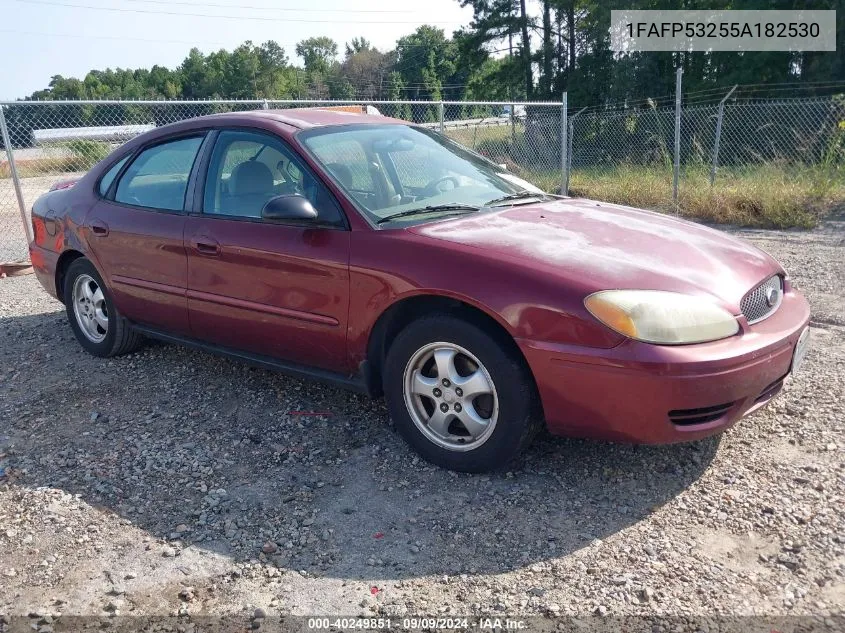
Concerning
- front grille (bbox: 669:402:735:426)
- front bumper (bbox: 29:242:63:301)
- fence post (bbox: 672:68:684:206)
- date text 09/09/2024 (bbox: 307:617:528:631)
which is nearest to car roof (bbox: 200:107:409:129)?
front bumper (bbox: 29:242:63:301)

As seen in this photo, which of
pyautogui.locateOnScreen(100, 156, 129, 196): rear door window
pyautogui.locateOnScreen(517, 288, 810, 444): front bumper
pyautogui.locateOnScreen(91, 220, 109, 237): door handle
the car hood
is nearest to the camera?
pyautogui.locateOnScreen(517, 288, 810, 444): front bumper

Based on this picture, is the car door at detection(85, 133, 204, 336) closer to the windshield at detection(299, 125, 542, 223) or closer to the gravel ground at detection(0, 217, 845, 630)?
the gravel ground at detection(0, 217, 845, 630)

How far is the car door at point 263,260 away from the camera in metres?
3.57

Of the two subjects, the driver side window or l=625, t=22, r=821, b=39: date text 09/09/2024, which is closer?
the driver side window

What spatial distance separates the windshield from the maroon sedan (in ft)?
0.05

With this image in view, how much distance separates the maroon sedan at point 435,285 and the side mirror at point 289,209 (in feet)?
0.04

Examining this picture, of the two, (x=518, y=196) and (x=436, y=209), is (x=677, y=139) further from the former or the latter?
(x=436, y=209)

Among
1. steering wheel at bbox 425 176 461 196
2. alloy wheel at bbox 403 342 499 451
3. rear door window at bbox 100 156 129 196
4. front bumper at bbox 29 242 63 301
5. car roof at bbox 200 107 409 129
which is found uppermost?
car roof at bbox 200 107 409 129

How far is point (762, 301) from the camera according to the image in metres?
3.26

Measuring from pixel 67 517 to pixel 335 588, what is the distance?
4.42 feet

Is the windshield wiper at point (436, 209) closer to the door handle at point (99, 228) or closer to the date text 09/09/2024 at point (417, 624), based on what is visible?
the date text 09/09/2024 at point (417, 624)

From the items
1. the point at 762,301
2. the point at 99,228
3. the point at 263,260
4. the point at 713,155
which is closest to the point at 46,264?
the point at 99,228

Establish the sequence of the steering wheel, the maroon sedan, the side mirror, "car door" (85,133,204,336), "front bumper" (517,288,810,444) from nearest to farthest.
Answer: "front bumper" (517,288,810,444)
the maroon sedan
the side mirror
the steering wheel
"car door" (85,133,204,336)

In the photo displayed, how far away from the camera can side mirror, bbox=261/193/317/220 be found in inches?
137
